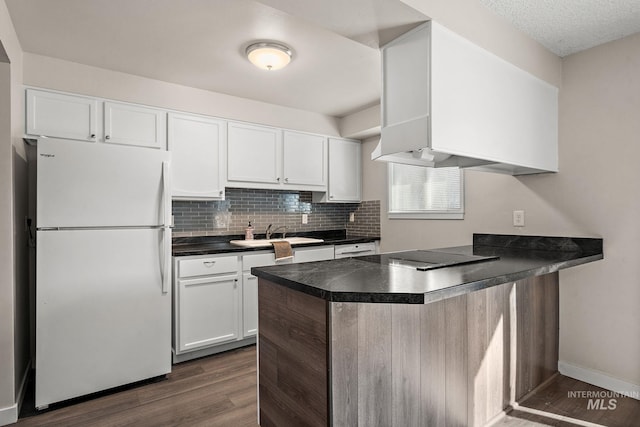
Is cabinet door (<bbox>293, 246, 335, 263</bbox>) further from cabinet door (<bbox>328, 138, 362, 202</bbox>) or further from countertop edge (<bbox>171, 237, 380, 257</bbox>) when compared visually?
cabinet door (<bbox>328, 138, 362, 202</bbox>)

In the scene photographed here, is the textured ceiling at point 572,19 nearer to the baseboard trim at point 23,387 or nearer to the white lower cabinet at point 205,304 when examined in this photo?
the white lower cabinet at point 205,304

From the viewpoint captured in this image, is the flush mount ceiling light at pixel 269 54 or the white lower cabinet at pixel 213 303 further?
the white lower cabinet at pixel 213 303

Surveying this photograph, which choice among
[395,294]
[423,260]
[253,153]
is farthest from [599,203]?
[253,153]

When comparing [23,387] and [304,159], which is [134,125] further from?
[23,387]

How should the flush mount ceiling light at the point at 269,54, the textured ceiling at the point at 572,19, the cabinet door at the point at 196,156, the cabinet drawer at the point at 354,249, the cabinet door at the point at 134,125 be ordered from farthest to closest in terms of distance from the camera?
1. the cabinet drawer at the point at 354,249
2. the cabinet door at the point at 196,156
3. the cabinet door at the point at 134,125
4. the flush mount ceiling light at the point at 269,54
5. the textured ceiling at the point at 572,19

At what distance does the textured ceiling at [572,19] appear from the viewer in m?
1.92

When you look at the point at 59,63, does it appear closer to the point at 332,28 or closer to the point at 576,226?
the point at 332,28

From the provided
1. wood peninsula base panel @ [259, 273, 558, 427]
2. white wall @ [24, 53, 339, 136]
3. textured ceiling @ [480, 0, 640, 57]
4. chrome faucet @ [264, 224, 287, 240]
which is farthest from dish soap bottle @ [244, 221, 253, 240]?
textured ceiling @ [480, 0, 640, 57]

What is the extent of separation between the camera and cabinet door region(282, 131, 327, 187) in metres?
3.85

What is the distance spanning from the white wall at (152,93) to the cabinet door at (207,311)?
1.60m

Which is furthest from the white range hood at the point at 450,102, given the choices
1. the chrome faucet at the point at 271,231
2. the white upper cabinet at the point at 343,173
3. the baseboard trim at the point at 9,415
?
the baseboard trim at the point at 9,415

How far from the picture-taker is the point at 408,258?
209 cm

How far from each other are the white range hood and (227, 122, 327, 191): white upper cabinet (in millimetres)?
1876

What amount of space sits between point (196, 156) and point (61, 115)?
1.03 m
